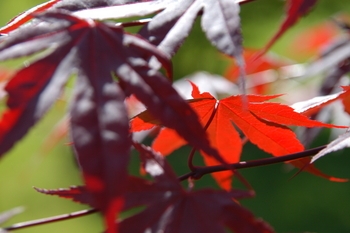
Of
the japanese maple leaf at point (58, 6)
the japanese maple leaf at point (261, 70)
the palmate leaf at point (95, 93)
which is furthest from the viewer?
the japanese maple leaf at point (261, 70)

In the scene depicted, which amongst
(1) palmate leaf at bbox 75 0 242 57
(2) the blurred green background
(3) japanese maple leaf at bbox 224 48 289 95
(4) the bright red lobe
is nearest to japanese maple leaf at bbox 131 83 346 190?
(4) the bright red lobe

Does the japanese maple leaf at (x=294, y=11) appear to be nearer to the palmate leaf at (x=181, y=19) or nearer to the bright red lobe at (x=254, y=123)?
the palmate leaf at (x=181, y=19)

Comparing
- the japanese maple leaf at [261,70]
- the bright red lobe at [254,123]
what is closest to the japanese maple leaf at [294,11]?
the bright red lobe at [254,123]

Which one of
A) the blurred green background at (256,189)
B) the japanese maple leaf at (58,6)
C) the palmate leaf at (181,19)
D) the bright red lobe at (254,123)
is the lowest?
the blurred green background at (256,189)

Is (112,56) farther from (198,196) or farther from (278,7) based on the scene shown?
(278,7)

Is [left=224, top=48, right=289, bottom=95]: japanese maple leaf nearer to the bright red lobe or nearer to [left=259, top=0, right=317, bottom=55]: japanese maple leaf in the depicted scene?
the bright red lobe

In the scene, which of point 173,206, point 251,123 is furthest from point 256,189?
point 173,206
